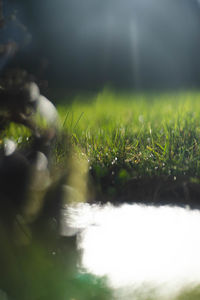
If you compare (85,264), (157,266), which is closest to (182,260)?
(157,266)

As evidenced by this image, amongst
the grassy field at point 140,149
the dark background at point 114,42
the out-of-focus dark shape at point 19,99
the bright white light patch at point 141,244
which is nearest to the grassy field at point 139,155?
the grassy field at point 140,149

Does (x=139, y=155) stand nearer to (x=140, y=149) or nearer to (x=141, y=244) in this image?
(x=140, y=149)

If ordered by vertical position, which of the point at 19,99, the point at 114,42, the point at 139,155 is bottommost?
the point at 114,42

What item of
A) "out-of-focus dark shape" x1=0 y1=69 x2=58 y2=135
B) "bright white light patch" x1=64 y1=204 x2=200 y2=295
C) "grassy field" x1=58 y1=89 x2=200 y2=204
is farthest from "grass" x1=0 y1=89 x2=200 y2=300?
"out-of-focus dark shape" x1=0 y1=69 x2=58 y2=135

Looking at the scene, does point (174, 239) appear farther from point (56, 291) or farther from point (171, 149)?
point (171, 149)

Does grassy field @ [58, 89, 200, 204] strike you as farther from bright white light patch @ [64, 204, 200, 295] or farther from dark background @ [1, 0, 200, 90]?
dark background @ [1, 0, 200, 90]

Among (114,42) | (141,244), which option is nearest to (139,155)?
(141,244)

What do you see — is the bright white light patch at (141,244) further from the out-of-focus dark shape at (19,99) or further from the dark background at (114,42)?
the dark background at (114,42)
